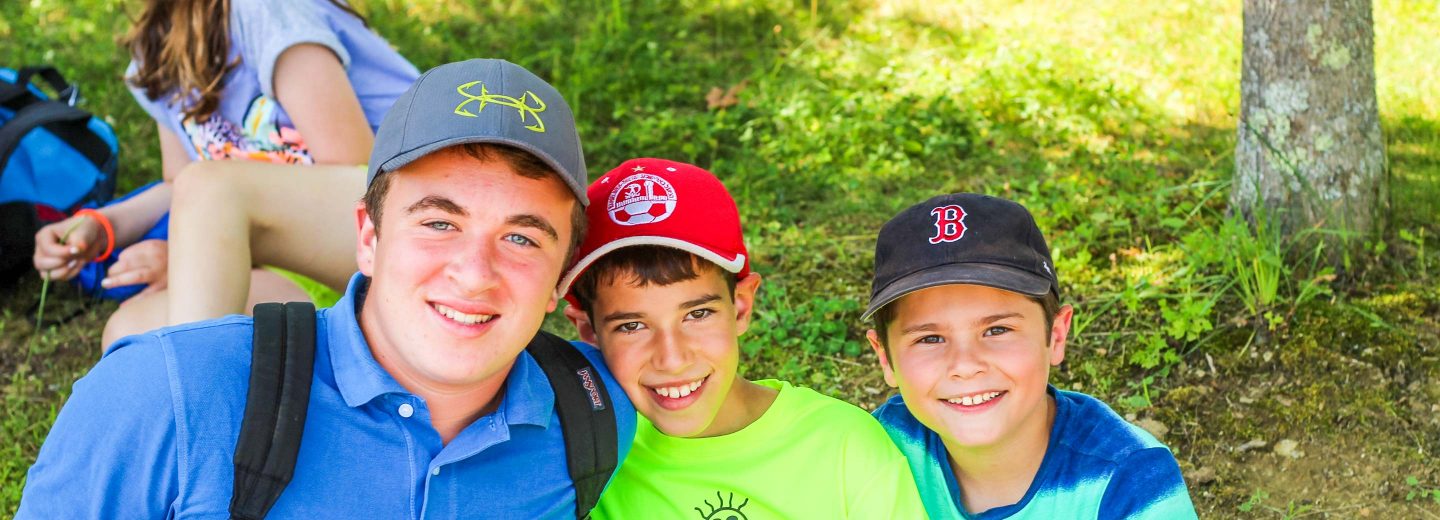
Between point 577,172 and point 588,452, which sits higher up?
point 577,172

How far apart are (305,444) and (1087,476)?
Answer: 160 centimetres

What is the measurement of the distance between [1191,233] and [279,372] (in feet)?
11.4

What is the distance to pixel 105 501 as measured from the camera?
2.07 m

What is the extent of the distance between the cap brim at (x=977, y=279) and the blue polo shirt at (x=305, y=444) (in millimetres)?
819

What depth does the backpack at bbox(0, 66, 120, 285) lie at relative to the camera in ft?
15.8

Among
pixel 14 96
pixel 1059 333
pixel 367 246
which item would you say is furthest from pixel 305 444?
pixel 14 96

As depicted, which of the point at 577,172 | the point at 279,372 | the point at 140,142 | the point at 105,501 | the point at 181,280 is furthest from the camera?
the point at 140,142

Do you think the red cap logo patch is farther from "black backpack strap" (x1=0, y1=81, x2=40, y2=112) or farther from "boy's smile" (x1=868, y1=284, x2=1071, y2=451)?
"black backpack strap" (x1=0, y1=81, x2=40, y2=112)

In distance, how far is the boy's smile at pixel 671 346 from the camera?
8.89ft

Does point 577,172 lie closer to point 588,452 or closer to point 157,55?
point 588,452

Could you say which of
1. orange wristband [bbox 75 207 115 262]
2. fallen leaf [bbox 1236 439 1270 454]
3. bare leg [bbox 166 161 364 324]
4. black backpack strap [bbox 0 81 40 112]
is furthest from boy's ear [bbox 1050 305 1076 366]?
black backpack strap [bbox 0 81 40 112]

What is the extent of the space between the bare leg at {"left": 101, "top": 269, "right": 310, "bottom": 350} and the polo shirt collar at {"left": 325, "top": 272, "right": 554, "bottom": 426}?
130cm

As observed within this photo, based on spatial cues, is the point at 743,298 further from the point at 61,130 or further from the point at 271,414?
the point at 61,130

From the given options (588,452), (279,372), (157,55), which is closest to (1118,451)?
(588,452)
